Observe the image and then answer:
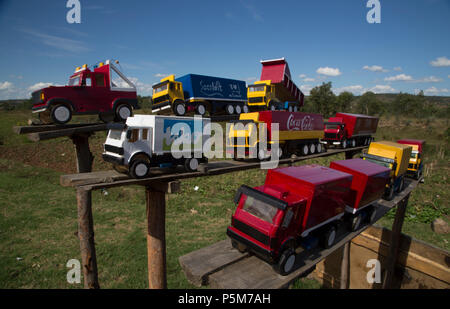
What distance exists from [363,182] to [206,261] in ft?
15.4

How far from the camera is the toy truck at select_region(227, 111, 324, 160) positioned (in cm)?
836

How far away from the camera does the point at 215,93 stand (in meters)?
10.4

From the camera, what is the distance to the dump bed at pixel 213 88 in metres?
9.59

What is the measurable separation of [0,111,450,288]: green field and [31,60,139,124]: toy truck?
31.1 inches

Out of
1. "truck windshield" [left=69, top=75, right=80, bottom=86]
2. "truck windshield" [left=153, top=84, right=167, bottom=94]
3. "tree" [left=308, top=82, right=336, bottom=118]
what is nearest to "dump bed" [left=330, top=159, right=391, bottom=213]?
"truck windshield" [left=153, top=84, right=167, bottom=94]

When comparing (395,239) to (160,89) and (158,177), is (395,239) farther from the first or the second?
(160,89)

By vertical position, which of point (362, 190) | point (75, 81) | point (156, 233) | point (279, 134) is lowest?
point (156, 233)

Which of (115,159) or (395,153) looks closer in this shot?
(115,159)

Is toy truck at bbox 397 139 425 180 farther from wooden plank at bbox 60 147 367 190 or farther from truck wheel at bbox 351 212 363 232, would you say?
wooden plank at bbox 60 147 367 190

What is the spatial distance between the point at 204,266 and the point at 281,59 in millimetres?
10432

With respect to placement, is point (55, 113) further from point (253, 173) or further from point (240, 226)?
point (253, 173)

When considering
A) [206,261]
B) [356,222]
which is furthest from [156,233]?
[356,222]

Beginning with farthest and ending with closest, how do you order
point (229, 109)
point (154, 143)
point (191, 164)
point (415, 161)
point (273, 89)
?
1. point (415, 161)
2. point (273, 89)
3. point (229, 109)
4. point (191, 164)
5. point (154, 143)

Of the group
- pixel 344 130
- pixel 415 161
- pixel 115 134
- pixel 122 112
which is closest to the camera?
pixel 115 134
